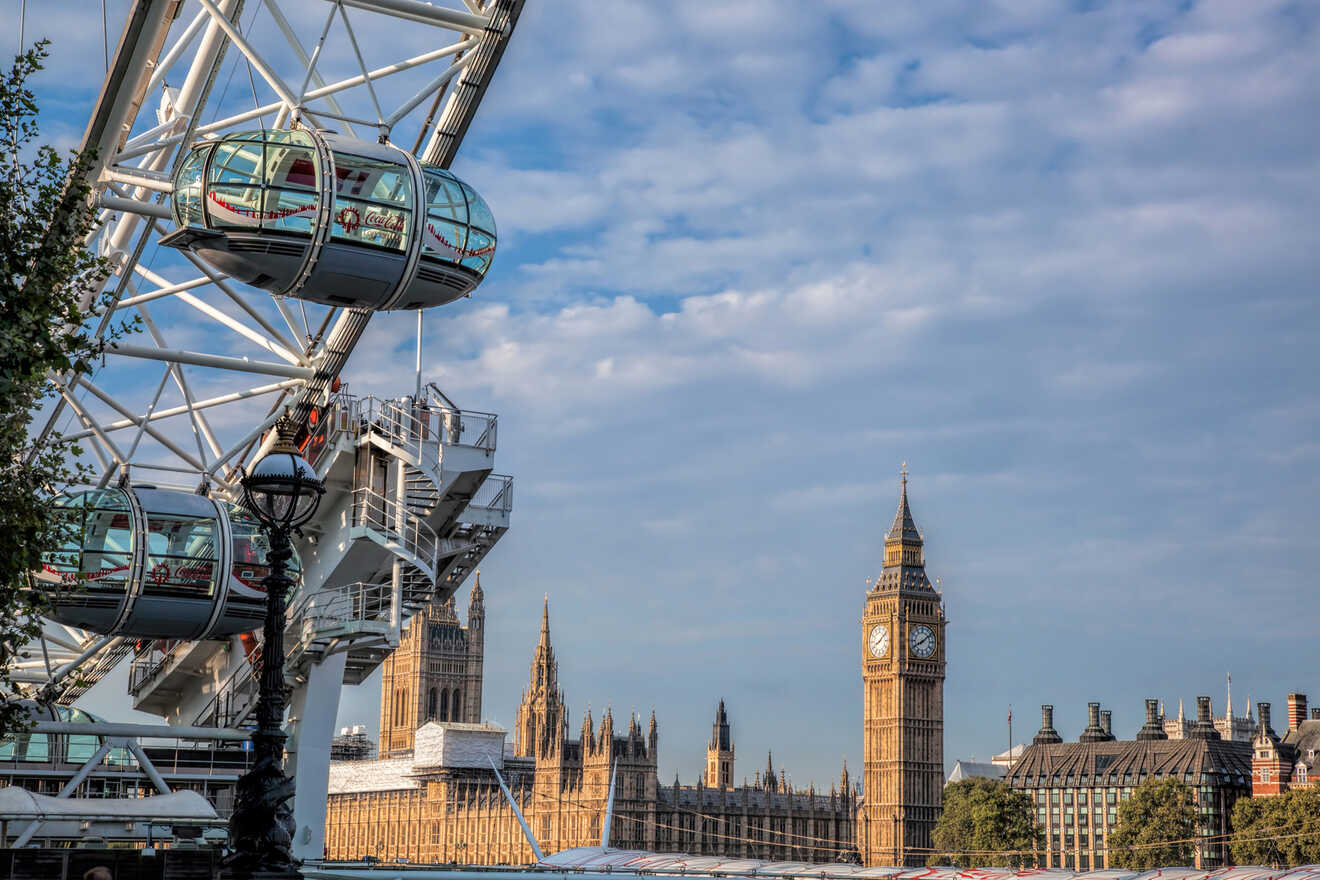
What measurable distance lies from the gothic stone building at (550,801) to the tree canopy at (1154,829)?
34.5m

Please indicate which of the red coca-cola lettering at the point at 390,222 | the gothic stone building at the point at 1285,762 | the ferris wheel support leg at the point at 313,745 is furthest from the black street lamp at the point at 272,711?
the gothic stone building at the point at 1285,762

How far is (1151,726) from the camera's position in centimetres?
15588

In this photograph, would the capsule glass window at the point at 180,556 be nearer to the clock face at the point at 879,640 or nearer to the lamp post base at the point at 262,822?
the lamp post base at the point at 262,822

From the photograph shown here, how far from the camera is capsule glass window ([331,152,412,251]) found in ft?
64.3

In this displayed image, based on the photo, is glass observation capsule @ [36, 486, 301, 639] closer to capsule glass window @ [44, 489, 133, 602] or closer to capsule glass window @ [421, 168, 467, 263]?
capsule glass window @ [44, 489, 133, 602]

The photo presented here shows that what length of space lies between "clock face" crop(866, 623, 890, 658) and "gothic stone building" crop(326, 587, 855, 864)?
1203cm

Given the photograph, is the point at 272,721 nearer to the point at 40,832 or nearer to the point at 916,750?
the point at 40,832

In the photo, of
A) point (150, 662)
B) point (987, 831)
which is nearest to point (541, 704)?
point (987, 831)

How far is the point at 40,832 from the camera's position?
31.6 metres

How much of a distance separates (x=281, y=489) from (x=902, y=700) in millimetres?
140885

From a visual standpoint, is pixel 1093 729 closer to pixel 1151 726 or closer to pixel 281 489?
pixel 1151 726

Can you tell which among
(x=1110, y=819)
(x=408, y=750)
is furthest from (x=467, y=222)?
(x=408, y=750)

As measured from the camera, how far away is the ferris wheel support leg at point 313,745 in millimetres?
32406

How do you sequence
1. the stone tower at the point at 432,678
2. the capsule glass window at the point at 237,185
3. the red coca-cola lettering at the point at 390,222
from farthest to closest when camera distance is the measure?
the stone tower at the point at 432,678 < the red coca-cola lettering at the point at 390,222 < the capsule glass window at the point at 237,185
